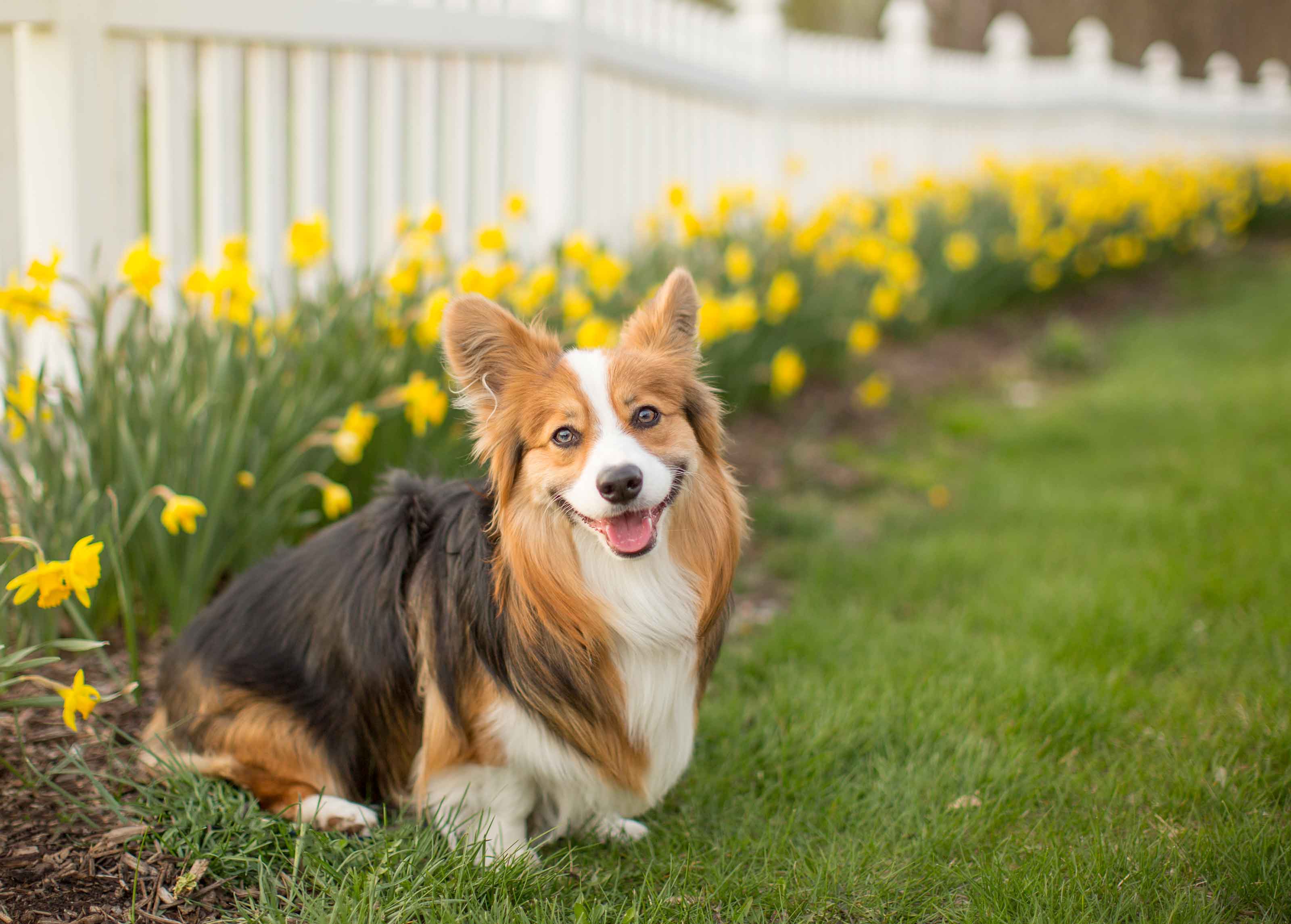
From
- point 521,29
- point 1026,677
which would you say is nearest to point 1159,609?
point 1026,677

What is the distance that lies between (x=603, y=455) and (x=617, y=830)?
99 centimetres

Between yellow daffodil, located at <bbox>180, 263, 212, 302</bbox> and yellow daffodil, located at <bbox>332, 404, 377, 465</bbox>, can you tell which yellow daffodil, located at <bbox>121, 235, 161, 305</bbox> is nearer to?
yellow daffodil, located at <bbox>180, 263, 212, 302</bbox>

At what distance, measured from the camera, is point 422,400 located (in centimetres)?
298

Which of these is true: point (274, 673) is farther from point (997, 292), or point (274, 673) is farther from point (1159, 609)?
point (997, 292)

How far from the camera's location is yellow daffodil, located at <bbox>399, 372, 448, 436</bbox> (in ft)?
9.77

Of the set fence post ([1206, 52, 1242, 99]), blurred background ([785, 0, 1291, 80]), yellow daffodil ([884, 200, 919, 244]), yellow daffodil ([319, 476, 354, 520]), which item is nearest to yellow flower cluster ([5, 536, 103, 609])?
yellow daffodil ([319, 476, 354, 520])

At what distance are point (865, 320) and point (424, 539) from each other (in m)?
4.39

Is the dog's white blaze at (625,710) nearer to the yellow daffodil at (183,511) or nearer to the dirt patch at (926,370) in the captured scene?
the yellow daffodil at (183,511)

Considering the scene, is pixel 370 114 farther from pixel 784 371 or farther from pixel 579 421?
pixel 579 421

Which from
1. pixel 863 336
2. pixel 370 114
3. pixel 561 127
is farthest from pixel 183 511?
pixel 863 336

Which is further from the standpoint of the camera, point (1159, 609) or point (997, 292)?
point (997, 292)

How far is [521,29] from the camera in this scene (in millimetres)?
4645

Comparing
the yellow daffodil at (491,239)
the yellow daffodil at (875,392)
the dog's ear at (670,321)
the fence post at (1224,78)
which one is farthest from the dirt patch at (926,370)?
the fence post at (1224,78)

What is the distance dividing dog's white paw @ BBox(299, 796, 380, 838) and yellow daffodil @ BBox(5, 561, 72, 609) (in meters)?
0.78
